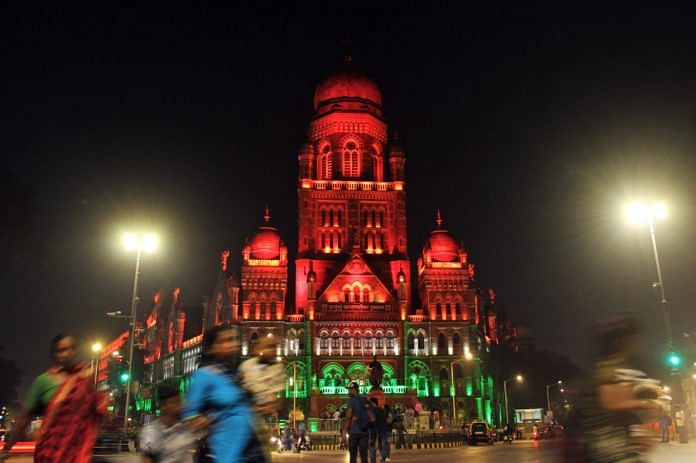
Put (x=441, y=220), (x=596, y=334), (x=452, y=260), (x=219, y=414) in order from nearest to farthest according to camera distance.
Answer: (x=219, y=414), (x=596, y=334), (x=452, y=260), (x=441, y=220)

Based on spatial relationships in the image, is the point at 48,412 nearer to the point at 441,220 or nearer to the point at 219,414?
the point at 219,414

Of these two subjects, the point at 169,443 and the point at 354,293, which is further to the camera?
the point at 354,293

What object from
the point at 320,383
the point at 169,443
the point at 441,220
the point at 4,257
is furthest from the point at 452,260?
the point at 169,443

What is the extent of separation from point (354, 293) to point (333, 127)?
21.7 m

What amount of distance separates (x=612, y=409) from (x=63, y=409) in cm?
576

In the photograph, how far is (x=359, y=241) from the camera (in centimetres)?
7250

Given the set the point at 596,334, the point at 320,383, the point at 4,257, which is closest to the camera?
the point at 596,334

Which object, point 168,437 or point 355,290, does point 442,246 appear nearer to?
point 355,290

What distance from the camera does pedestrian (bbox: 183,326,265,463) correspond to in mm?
5785

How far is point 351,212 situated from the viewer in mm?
73250

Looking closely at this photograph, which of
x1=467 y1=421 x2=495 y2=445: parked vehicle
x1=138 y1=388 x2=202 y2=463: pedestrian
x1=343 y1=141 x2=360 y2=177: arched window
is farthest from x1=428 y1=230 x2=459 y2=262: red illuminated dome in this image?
x1=138 y1=388 x2=202 y2=463: pedestrian

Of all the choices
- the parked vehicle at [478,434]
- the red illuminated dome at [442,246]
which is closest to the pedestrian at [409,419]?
the parked vehicle at [478,434]

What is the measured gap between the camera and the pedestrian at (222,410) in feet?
19.0

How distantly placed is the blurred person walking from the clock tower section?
2351 inches
